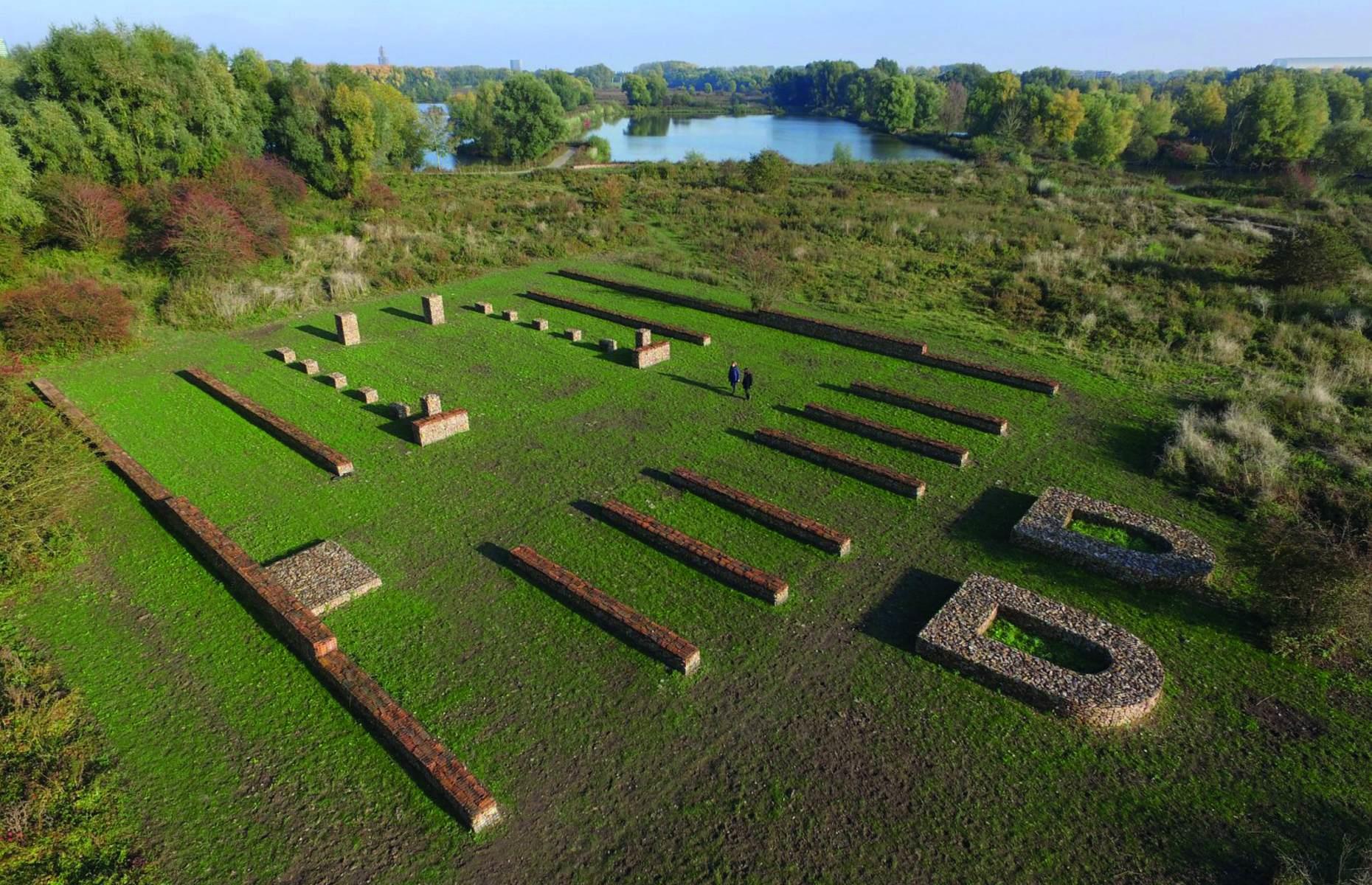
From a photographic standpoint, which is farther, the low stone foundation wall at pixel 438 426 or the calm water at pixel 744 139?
the calm water at pixel 744 139

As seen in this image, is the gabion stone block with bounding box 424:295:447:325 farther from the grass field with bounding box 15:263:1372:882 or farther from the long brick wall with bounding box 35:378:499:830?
the long brick wall with bounding box 35:378:499:830

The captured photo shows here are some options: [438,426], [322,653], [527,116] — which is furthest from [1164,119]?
[322,653]

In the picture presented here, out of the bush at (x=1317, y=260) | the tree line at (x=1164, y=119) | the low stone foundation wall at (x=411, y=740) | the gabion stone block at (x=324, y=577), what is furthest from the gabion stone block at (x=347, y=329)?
the tree line at (x=1164, y=119)

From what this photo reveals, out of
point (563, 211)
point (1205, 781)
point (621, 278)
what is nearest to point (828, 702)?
point (1205, 781)

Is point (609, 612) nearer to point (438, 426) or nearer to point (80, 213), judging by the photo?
point (438, 426)

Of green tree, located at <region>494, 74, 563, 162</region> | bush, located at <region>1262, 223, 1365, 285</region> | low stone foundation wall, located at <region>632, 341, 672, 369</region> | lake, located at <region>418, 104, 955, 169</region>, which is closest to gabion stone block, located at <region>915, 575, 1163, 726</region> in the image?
low stone foundation wall, located at <region>632, 341, 672, 369</region>

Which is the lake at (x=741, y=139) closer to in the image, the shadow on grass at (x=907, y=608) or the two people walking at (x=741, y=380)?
the two people walking at (x=741, y=380)
